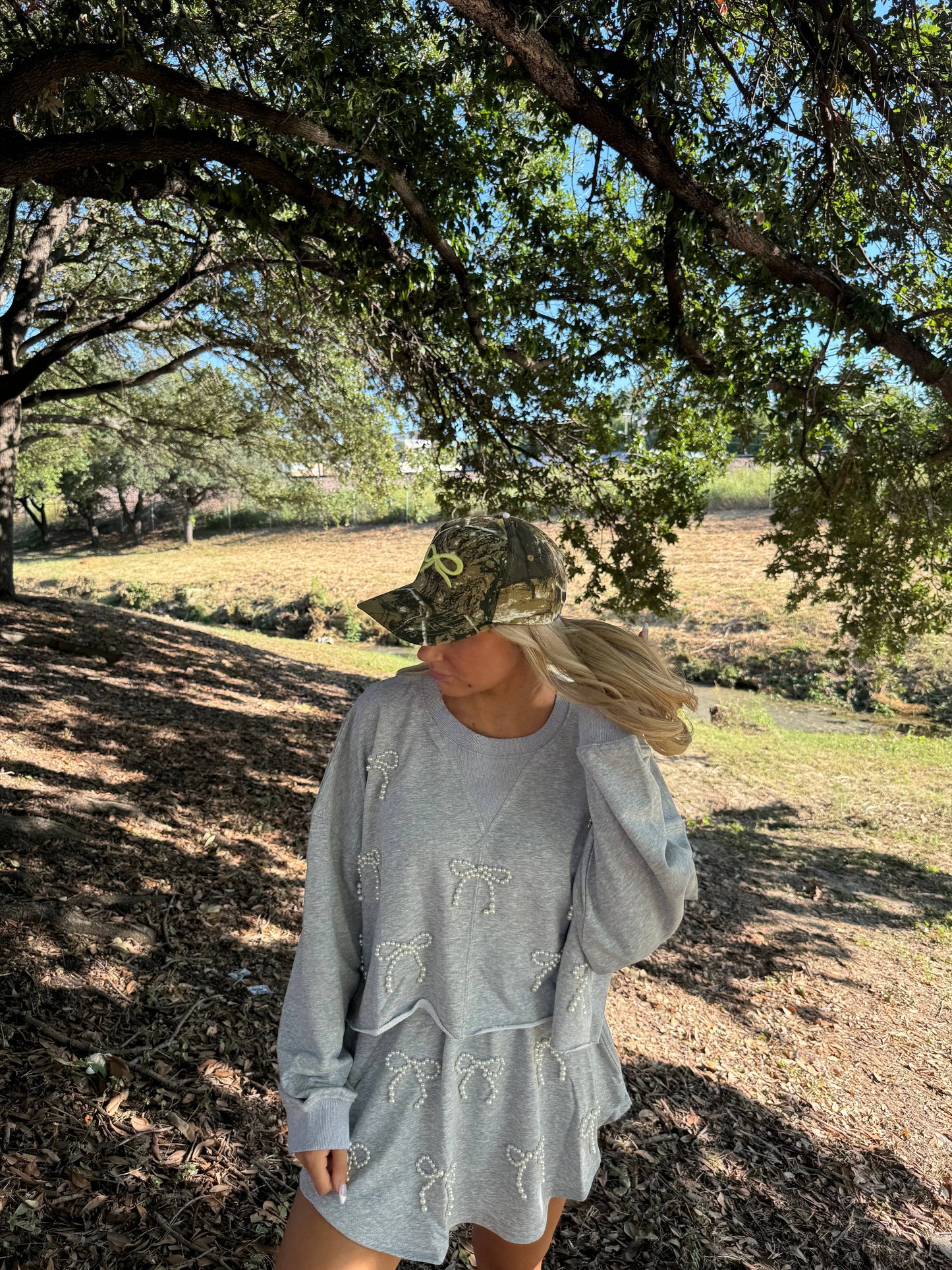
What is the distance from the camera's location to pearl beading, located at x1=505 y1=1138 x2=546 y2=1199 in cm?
167

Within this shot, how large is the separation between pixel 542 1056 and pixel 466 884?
38cm

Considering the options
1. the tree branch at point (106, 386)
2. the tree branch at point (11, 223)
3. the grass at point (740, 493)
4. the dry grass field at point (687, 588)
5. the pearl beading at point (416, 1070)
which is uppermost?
the tree branch at point (11, 223)

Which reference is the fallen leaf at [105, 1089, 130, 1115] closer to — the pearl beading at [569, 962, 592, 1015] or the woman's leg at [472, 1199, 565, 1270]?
the woman's leg at [472, 1199, 565, 1270]

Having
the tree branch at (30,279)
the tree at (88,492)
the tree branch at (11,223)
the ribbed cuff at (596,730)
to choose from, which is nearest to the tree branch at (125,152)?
the tree branch at (11,223)

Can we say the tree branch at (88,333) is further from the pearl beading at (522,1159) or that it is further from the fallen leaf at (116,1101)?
the pearl beading at (522,1159)

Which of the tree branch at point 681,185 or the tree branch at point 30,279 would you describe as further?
the tree branch at point 30,279

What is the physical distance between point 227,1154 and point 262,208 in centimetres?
486

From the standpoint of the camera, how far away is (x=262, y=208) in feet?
16.9

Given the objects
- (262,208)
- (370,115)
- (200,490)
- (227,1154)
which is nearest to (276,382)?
(262,208)

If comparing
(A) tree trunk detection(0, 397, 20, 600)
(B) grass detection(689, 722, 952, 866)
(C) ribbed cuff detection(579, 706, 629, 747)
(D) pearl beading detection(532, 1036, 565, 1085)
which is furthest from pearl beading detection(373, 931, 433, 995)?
(A) tree trunk detection(0, 397, 20, 600)

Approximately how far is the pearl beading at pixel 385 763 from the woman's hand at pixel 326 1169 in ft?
2.10

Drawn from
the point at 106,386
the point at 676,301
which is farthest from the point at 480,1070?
the point at 106,386

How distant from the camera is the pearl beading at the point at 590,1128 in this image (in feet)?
5.64

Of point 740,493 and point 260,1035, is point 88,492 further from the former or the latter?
point 260,1035
